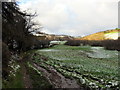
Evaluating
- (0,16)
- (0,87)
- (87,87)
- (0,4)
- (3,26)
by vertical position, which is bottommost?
(87,87)

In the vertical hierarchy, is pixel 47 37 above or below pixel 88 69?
above

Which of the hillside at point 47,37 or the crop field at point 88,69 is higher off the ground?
the hillside at point 47,37

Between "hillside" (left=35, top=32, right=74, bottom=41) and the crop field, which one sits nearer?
the crop field

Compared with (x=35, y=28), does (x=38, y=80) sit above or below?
below

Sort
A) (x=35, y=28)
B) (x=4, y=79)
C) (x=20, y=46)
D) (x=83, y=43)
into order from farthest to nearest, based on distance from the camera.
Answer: (x=83, y=43), (x=35, y=28), (x=20, y=46), (x=4, y=79)

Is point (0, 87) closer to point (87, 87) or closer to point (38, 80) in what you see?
point (38, 80)

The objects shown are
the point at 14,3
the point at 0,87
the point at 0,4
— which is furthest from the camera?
the point at 14,3

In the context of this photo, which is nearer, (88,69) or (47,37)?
(88,69)

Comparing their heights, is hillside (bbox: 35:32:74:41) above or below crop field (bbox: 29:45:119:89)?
above

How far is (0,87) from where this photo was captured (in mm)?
7734

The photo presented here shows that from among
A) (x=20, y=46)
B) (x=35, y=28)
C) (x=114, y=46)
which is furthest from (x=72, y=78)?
(x=114, y=46)

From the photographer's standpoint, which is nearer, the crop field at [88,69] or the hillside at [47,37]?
the crop field at [88,69]

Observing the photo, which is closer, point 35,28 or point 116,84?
point 116,84

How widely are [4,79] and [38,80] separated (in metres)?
2.59
